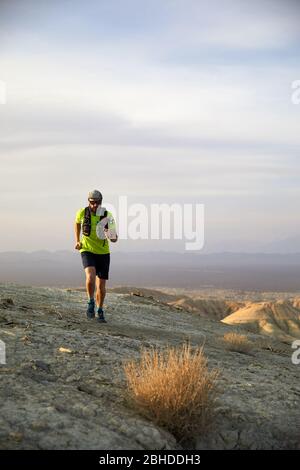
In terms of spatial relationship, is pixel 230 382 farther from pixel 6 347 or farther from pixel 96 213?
pixel 96 213

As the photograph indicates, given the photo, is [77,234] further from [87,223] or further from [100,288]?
[100,288]

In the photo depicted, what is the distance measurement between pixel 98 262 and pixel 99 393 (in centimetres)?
362

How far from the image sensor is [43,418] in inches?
173

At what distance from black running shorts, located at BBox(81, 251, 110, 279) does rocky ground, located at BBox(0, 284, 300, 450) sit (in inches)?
33.2

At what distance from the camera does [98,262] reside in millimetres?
8633

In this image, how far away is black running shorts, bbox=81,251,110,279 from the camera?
8531 mm

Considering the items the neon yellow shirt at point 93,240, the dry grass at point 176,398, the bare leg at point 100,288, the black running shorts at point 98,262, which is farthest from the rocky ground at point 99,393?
the neon yellow shirt at point 93,240

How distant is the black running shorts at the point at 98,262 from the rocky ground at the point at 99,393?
0.84 meters
